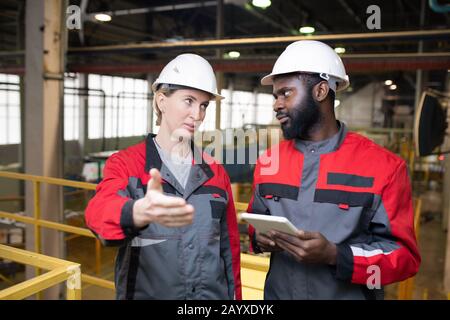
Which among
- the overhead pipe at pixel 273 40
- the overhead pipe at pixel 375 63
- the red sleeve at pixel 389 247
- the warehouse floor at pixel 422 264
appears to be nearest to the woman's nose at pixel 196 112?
the red sleeve at pixel 389 247

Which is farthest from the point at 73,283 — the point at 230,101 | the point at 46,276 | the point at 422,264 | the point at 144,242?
the point at 230,101

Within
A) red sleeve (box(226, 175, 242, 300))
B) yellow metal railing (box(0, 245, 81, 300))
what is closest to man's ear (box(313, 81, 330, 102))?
red sleeve (box(226, 175, 242, 300))

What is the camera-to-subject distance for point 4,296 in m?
1.52

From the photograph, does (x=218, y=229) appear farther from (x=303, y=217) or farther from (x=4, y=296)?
(x=4, y=296)

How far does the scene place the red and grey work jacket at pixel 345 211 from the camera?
1.73 meters

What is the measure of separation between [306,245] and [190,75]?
3.00ft

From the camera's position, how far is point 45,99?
182 inches

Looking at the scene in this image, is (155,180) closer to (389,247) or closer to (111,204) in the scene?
(111,204)

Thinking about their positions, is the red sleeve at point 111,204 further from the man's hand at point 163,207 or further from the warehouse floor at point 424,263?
the warehouse floor at point 424,263

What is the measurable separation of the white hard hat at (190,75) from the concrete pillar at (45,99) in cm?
323

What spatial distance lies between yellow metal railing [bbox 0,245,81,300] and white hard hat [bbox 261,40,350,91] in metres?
1.35

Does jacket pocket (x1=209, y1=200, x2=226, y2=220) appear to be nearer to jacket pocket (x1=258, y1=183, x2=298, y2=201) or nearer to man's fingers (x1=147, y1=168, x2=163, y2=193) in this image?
jacket pocket (x1=258, y1=183, x2=298, y2=201)
